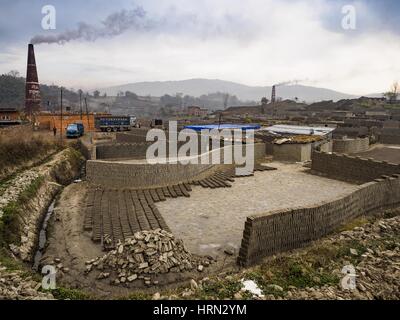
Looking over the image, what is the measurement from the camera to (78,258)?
9.55 m

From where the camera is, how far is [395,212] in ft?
38.8

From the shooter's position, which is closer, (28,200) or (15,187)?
(28,200)

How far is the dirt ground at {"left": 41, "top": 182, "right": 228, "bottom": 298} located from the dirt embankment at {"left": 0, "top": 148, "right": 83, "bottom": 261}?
679 millimetres

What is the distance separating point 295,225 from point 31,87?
38.2m

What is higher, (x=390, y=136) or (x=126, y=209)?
(x=390, y=136)

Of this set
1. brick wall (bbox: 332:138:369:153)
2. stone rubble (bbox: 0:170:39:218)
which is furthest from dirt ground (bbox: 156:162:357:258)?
brick wall (bbox: 332:138:369:153)

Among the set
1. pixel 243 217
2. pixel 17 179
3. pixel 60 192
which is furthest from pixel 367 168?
pixel 17 179

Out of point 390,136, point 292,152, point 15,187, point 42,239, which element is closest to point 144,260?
point 42,239

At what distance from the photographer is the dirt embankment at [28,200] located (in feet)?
34.6

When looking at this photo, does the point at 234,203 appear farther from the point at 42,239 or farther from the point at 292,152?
the point at 292,152

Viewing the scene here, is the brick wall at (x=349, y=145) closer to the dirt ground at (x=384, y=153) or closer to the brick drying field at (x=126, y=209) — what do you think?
the dirt ground at (x=384, y=153)

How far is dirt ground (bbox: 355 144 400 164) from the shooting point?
929 inches

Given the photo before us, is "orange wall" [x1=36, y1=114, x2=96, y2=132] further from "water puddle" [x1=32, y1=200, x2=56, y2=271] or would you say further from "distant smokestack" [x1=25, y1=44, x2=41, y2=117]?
"water puddle" [x1=32, y1=200, x2=56, y2=271]
